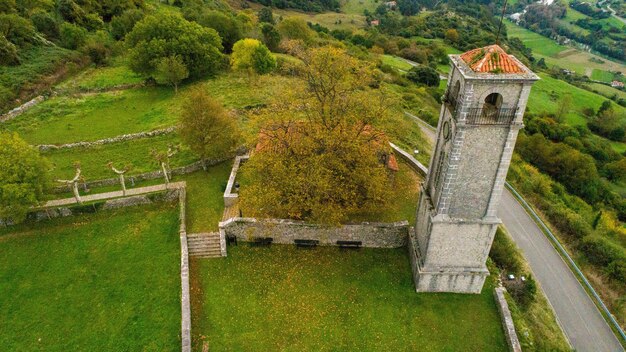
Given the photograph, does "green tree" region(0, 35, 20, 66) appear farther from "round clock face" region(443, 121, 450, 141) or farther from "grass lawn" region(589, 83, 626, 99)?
"grass lawn" region(589, 83, 626, 99)

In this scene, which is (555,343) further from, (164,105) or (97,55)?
(97,55)

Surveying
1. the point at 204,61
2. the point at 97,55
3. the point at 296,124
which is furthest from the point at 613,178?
the point at 97,55

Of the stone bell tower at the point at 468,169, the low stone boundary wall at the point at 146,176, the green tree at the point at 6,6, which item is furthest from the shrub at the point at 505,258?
the green tree at the point at 6,6

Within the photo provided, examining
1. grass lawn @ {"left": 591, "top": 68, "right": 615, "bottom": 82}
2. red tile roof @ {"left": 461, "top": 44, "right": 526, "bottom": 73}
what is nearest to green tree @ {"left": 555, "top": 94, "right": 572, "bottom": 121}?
grass lawn @ {"left": 591, "top": 68, "right": 615, "bottom": 82}

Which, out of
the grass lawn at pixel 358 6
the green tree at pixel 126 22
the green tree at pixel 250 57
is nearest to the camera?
the green tree at pixel 250 57

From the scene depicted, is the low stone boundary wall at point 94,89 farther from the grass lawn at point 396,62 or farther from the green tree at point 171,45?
the grass lawn at point 396,62

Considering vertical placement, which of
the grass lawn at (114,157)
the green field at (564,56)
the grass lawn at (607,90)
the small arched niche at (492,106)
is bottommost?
the grass lawn at (607,90)

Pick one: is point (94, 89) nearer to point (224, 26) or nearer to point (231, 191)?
point (224, 26)
